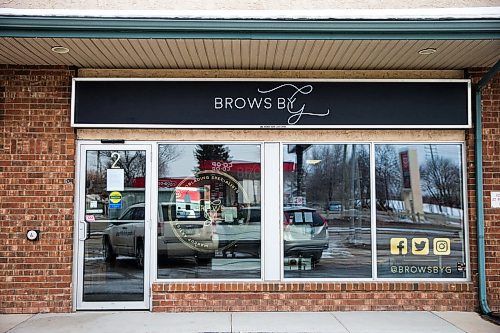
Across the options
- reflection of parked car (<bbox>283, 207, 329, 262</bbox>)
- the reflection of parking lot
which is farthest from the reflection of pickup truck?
reflection of parked car (<bbox>283, 207, 329, 262</bbox>)

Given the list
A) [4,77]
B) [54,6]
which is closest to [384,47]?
[54,6]

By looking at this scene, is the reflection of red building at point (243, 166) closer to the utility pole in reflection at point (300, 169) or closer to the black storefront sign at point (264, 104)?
the utility pole in reflection at point (300, 169)

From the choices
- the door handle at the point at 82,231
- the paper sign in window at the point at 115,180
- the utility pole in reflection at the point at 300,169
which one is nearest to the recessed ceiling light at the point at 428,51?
the utility pole in reflection at the point at 300,169

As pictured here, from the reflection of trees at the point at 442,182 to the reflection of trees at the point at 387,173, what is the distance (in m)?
0.45

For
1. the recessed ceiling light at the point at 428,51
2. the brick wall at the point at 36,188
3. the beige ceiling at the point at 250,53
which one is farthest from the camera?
the brick wall at the point at 36,188

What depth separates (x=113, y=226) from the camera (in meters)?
8.47

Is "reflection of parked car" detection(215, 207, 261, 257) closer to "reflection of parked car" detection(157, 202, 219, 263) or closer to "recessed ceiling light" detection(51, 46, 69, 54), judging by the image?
"reflection of parked car" detection(157, 202, 219, 263)

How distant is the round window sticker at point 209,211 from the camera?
28.1 ft

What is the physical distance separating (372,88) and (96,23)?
4.19m

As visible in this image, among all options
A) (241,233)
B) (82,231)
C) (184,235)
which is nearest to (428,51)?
(241,233)

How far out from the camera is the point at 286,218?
8.56 metres

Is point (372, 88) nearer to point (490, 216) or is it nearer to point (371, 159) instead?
point (371, 159)

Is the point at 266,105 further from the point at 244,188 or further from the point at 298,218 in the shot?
the point at 298,218

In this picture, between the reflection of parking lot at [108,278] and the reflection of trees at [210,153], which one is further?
the reflection of trees at [210,153]
